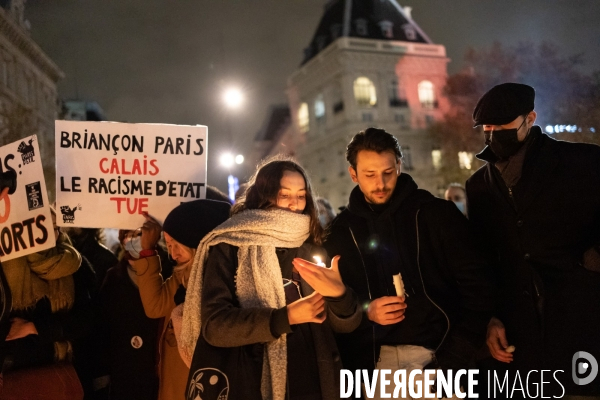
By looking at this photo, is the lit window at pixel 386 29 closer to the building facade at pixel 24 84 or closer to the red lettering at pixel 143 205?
the building facade at pixel 24 84

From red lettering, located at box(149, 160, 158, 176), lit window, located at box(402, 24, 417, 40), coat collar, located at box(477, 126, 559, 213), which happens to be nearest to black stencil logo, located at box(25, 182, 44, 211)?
red lettering, located at box(149, 160, 158, 176)

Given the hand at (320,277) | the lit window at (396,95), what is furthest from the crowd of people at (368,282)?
the lit window at (396,95)

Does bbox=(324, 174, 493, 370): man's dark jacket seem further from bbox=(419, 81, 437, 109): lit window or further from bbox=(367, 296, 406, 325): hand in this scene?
bbox=(419, 81, 437, 109): lit window

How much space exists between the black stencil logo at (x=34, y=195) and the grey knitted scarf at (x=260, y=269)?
1505mm

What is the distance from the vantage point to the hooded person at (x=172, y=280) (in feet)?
11.4

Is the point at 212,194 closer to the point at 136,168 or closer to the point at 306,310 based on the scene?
Result: the point at 136,168

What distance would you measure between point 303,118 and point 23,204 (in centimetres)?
4708

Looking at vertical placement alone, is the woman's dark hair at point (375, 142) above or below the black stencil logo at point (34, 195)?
above

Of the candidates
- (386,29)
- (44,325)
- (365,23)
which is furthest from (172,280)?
(386,29)

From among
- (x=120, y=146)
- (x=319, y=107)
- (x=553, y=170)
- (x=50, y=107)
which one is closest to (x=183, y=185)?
(x=120, y=146)

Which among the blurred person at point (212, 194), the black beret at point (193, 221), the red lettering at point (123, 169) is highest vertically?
the red lettering at point (123, 169)

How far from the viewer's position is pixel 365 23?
1849 inches

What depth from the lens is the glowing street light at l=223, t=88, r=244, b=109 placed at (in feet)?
46.4

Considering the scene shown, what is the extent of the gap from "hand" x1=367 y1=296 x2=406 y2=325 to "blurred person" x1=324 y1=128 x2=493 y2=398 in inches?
1.7
